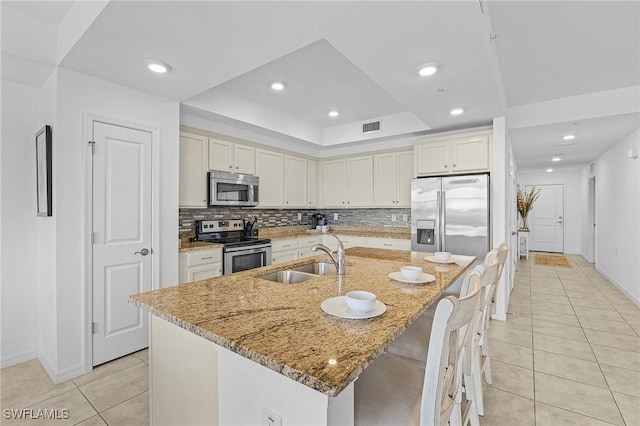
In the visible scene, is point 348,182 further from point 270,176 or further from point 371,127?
point 270,176

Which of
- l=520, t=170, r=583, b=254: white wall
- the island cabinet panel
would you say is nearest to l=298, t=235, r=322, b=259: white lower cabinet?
the island cabinet panel

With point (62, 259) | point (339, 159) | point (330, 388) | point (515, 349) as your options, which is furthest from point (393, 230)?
point (330, 388)

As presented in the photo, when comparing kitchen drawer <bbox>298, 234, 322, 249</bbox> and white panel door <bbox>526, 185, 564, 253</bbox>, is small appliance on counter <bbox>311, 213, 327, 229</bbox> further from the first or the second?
white panel door <bbox>526, 185, 564, 253</bbox>

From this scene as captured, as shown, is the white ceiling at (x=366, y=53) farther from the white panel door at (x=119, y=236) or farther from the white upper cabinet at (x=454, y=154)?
the white panel door at (x=119, y=236)

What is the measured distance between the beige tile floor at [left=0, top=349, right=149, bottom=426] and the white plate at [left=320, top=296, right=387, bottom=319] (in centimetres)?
154

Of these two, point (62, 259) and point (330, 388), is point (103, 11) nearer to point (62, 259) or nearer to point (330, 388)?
point (62, 259)

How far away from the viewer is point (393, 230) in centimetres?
505

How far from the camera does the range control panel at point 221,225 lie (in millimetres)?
3861

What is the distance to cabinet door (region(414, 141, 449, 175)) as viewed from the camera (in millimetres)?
3934

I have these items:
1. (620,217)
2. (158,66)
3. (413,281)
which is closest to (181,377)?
(413,281)

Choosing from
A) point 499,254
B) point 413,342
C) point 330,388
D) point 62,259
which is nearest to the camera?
point 330,388

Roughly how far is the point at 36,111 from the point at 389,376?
344 centimetres

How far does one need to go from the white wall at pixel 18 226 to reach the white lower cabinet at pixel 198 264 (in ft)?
3.77

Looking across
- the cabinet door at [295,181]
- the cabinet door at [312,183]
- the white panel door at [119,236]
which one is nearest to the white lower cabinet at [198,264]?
the white panel door at [119,236]
